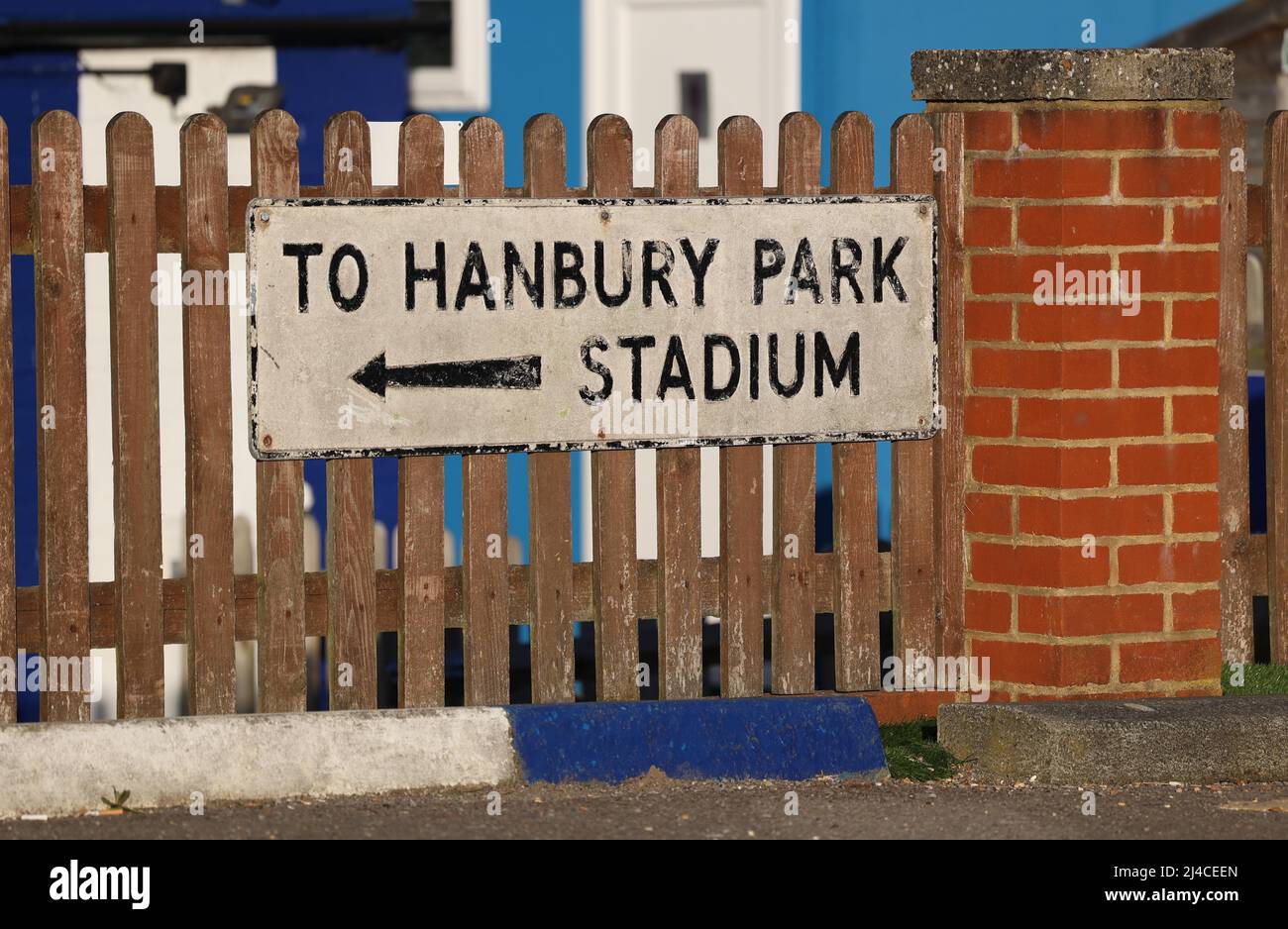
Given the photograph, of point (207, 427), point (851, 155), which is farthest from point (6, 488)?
point (851, 155)

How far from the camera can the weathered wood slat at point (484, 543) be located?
5.26 metres

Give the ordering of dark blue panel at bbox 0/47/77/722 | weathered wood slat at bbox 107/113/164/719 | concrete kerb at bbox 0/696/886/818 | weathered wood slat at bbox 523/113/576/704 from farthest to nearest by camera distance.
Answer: dark blue panel at bbox 0/47/77/722 < weathered wood slat at bbox 523/113/576/704 < weathered wood slat at bbox 107/113/164/719 < concrete kerb at bbox 0/696/886/818

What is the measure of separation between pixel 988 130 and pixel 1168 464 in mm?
1054

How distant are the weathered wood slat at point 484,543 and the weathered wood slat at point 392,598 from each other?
51mm

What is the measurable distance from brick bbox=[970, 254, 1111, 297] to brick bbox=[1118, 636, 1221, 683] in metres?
1.04

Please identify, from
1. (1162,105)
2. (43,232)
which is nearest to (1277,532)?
(1162,105)

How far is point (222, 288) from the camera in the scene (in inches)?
201

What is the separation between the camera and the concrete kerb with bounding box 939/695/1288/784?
5289mm

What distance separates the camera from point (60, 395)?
509 centimetres

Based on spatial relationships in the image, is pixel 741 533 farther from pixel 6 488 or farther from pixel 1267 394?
pixel 6 488

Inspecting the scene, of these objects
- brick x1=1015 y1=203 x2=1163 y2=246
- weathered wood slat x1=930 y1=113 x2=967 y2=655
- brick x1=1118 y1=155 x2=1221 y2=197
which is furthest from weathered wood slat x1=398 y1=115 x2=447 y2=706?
brick x1=1118 y1=155 x2=1221 y2=197

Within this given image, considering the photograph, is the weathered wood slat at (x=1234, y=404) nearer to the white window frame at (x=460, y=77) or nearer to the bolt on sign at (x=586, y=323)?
the bolt on sign at (x=586, y=323)

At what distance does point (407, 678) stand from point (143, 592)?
0.73 m

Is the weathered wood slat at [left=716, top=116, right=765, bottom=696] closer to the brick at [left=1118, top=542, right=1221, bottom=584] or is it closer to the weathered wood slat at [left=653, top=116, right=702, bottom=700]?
the weathered wood slat at [left=653, top=116, right=702, bottom=700]
